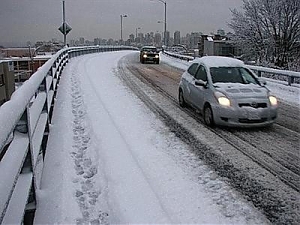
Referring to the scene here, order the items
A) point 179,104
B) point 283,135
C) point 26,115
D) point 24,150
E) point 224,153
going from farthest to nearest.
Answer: point 179,104 → point 283,135 → point 224,153 → point 26,115 → point 24,150

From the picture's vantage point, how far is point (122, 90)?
14.6m

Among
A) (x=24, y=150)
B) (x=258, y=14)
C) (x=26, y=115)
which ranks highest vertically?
(x=258, y=14)

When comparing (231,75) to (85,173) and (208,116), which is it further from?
(85,173)

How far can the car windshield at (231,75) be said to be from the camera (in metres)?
9.60

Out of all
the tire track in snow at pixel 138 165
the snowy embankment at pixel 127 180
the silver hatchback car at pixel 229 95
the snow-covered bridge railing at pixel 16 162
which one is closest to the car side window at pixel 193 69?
the silver hatchback car at pixel 229 95

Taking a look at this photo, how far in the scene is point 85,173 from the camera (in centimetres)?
572

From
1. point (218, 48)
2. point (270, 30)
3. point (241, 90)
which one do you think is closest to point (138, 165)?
point (241, 90)

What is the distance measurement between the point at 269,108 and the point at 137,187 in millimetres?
4757

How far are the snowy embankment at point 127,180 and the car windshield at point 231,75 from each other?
85.9 inches

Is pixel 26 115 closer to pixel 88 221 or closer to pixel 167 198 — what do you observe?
pixel 88 221

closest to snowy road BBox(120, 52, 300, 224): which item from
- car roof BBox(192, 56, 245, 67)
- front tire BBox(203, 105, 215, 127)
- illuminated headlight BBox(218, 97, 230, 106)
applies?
front tire BBox(203, 105, 215, 127)

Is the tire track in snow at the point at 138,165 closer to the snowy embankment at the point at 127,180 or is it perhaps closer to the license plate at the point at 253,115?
the snowy embankment at the point at 127,180

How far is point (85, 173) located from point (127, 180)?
77cm

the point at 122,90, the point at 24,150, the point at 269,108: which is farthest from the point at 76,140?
the point at 122,90
